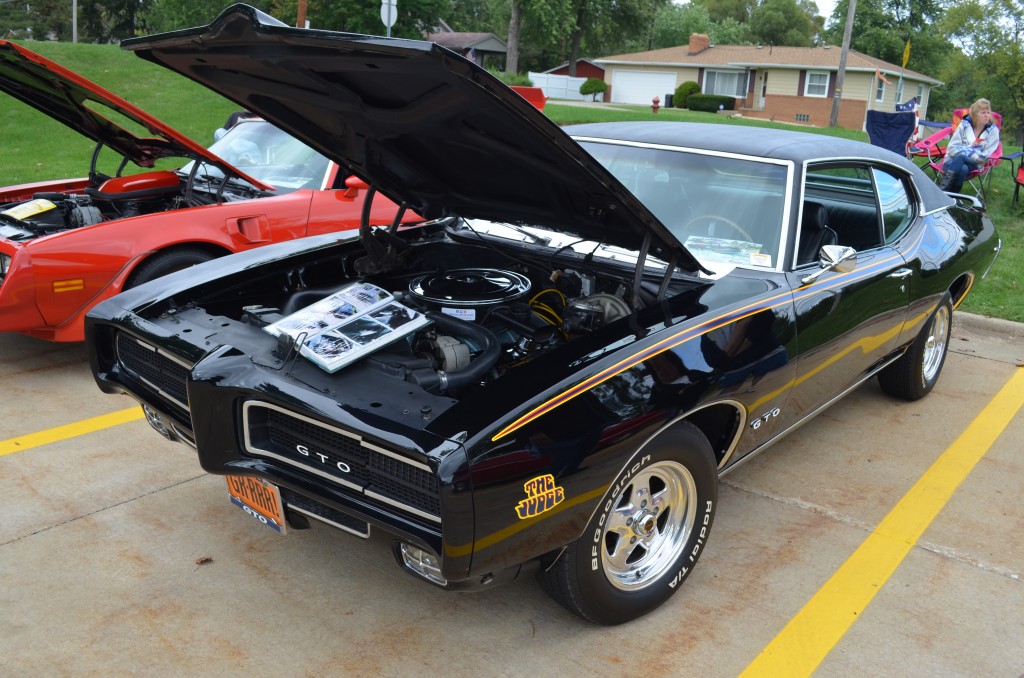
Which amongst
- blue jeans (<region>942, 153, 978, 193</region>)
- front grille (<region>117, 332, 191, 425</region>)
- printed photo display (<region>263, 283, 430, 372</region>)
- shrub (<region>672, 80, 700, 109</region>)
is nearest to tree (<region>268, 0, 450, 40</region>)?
shrub (<region>672, 80, 700, 109</region>)

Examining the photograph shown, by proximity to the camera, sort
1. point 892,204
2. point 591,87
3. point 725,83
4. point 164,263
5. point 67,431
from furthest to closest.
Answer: point 725,83
point 591,87
point 164,263
point 892,204
point 67,431

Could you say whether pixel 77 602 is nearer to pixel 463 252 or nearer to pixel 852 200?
pixel 463 252

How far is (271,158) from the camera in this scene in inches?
238

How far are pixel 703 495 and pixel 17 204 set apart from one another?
4669 mm

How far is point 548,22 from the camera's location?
4128 cm

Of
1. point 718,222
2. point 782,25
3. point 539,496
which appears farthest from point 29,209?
point 782,25

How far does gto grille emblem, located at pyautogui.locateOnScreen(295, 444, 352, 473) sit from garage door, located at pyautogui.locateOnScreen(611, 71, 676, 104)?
49.1 meters

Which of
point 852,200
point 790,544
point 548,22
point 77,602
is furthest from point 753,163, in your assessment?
point 548,22

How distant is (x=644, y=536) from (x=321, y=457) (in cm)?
112

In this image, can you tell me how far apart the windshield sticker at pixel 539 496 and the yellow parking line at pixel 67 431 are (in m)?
2.85

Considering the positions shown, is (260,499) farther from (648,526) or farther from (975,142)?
(975,142)

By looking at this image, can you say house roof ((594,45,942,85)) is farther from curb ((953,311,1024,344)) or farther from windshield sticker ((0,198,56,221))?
windshield sticker ((0,198,56,221))

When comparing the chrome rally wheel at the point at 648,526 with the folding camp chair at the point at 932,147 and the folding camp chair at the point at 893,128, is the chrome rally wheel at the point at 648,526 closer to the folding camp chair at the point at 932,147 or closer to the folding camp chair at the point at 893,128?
the folding camp chair at the point at 932,147

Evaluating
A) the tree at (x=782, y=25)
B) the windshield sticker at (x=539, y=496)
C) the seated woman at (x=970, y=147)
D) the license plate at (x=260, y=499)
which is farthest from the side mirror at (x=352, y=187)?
the tree at (x=782, y=25)
